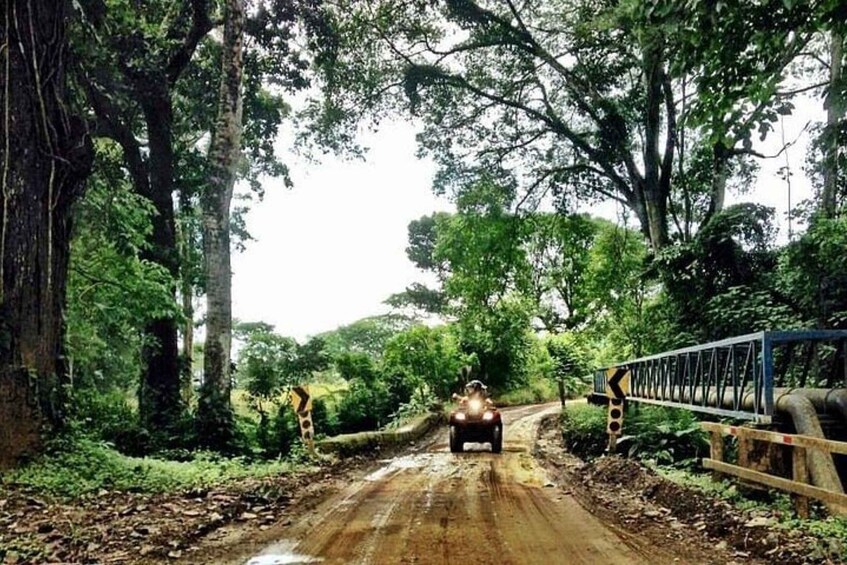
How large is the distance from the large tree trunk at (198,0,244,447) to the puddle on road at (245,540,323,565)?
23.7 ft

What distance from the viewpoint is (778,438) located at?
6863mm

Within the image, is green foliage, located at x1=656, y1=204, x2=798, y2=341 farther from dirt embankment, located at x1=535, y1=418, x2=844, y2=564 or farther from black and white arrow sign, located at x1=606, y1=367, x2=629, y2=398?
dirt embankment, located at x1=535, y1=418, x2=844, y2=564

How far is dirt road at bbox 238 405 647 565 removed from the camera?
18.8 ft

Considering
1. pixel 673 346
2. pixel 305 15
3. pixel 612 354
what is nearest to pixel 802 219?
pixel 673 346

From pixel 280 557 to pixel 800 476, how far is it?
5013mm

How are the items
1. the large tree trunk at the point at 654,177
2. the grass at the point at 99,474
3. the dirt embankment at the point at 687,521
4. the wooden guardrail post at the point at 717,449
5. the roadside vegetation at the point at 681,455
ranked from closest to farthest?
1. the dirt embankment at the point at 687,521
2. the roadside vegetation at the point at 681,455
3. the grass at the point at 99,474
4. the wooden guardrail post at the point at 717,449
5. the large tree trunk at the point at 654,177

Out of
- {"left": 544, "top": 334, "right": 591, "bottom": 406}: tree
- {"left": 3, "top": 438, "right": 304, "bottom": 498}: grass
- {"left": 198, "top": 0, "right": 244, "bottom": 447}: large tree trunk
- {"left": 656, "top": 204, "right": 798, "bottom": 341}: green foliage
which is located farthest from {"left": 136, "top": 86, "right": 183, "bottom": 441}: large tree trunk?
{"left": 544, "top": 334, "right": 591, "bottom": 406}: tree

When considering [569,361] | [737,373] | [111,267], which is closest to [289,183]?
[111,267]

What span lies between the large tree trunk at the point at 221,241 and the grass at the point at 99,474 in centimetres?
293

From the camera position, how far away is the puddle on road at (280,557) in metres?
5.55

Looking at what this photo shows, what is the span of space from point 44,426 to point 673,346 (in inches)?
562

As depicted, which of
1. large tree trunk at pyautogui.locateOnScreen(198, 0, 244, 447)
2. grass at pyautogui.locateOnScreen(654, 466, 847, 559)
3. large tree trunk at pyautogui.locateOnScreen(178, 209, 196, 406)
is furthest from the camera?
large tree trunk at pyautogui.locateOnScreen(178, 209, 196, 406)

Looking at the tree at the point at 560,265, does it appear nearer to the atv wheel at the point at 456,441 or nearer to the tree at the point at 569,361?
the tree at the point at 569,361

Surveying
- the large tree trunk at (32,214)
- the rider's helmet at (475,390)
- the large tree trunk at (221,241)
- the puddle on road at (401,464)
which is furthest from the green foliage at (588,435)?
the large tree trunk at (32,214)
